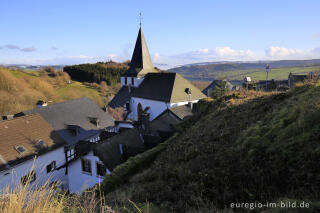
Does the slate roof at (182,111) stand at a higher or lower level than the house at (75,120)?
higher

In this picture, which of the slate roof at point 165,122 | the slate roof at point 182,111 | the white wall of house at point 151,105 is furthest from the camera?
the white wall of house at point 151,105

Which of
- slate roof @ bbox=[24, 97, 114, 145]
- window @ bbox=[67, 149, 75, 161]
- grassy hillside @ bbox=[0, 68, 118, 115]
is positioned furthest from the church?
grassy hillside @ bbox=[0, 68, 118, 115]

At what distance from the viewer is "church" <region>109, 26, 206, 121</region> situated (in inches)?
1276

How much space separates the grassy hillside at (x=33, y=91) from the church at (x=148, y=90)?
1501 cm

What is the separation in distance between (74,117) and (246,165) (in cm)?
2475

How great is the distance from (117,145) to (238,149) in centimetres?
981

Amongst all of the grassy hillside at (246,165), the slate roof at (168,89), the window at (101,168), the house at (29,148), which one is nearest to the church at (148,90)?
the slate roof at (168,89)

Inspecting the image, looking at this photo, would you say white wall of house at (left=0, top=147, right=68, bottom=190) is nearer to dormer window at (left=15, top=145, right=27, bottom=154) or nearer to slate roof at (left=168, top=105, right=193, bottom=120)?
dormer window at (left=15, top=145, right=27, bottom=154)

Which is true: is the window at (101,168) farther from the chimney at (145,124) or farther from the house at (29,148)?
the chimney at (145,124)

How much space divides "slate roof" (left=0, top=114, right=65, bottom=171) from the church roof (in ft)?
69.9

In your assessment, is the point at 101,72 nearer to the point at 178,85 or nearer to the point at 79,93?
the point at 79,93

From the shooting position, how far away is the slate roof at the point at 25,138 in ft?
56.4

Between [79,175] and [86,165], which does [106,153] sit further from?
[79,175]

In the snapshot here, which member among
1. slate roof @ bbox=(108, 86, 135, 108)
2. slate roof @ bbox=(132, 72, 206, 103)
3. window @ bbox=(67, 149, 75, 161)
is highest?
slate roof @ bbox=(132, 72, 206, 103)
